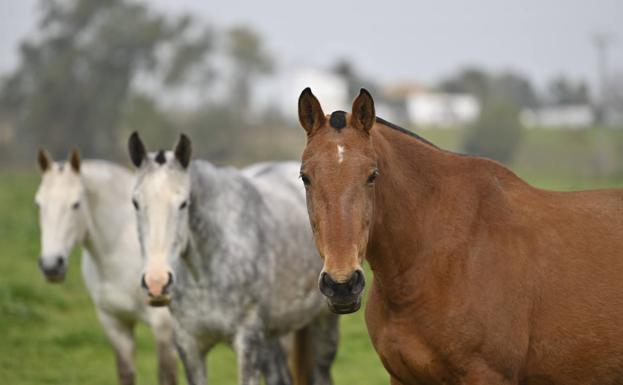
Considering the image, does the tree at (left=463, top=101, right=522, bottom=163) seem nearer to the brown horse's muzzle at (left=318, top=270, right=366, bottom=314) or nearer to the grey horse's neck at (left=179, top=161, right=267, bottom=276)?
the grey horse's neck at (left=179, top=161, right=267, bottom=276)

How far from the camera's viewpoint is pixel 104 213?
6.98 metres

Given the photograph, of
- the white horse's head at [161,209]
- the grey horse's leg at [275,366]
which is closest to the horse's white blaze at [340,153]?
the white horse's head at [161,209]

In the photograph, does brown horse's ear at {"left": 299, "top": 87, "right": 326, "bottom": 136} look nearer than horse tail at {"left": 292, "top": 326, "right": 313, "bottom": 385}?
Yes

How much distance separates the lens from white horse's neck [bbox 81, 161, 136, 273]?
6.89 meters

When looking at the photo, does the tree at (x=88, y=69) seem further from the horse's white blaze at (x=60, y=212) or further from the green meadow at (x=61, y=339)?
the horse's white blaze at (x=60, y=212)

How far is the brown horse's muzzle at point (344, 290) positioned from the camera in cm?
337

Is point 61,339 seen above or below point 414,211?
below

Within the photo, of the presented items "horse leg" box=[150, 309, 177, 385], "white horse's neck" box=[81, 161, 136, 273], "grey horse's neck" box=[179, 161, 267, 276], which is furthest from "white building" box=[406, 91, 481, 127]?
Answer: "grey horse's neck" box=[179, 161, 267, 276]

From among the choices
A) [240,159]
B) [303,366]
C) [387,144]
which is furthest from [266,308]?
[240,159]

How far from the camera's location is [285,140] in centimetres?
3612

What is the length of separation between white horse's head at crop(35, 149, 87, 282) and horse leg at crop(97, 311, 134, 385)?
22.9 inches

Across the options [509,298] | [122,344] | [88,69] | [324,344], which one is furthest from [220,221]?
[88,69]

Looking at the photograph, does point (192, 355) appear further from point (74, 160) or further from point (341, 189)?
point (341, 189)

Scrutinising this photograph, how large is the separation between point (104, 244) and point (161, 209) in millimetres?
1876
